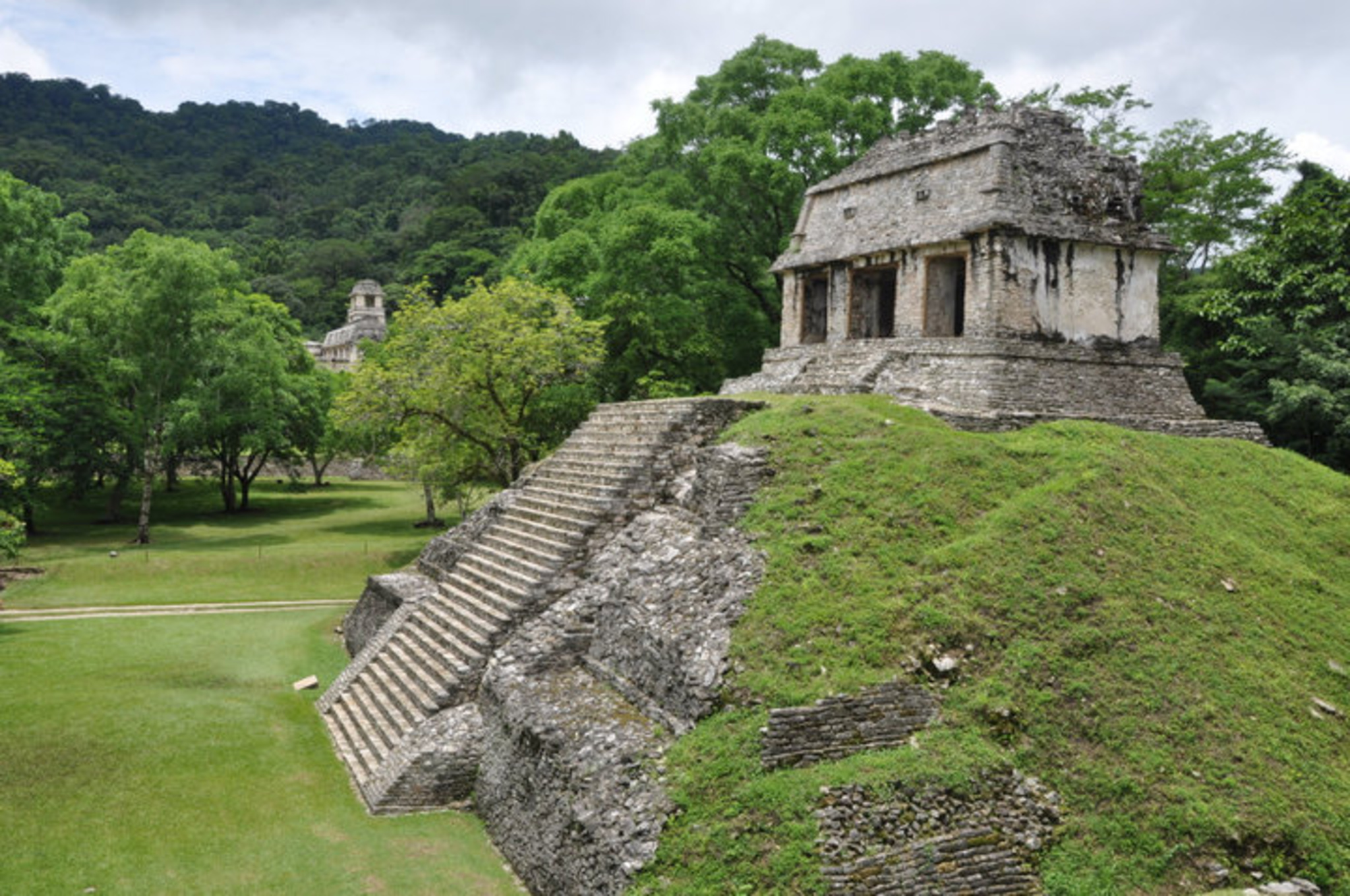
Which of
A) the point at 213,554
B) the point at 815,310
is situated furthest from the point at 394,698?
the point at 213,554

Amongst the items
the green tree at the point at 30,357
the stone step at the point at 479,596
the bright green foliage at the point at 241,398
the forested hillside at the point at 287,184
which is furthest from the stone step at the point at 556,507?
the forested hillside at the point at 287,184

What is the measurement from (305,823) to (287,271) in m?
84.7

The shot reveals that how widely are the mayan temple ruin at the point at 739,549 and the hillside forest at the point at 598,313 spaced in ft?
16.2

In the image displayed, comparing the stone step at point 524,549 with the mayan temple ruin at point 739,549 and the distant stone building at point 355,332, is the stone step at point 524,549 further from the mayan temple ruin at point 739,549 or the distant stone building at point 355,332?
the distant stone building at point 355,332

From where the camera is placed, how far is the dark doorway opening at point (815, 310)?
20.9 m

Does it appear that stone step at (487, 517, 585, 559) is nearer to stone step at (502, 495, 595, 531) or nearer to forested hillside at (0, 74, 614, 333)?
stone step at (502, 495, 595, 531)

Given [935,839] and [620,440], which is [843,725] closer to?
[935,839]

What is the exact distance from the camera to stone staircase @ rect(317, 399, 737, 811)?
37.5 feet

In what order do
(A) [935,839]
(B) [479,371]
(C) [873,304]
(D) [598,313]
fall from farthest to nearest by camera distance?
(D) [598,313] → (B) [479,371] → (C) [873,304] → (A) [935,839]

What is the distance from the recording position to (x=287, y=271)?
8512 centimetres

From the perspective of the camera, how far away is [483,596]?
44.4 feet

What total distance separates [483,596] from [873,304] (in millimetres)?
11471

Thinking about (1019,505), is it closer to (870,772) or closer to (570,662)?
(870,772)

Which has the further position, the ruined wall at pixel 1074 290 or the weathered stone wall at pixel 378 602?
the ruined wall at pixel 1074 290
